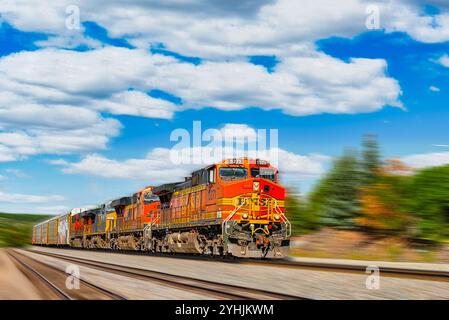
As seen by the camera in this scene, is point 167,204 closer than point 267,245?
No

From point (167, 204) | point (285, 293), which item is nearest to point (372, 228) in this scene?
point (167, 204)

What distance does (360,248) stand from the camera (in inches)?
1779

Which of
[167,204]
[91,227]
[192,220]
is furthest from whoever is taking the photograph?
[91,227]

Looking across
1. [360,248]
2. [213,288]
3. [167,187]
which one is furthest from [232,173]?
[360,248]

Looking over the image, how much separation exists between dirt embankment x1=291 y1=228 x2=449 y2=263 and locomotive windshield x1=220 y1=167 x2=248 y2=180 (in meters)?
13.8

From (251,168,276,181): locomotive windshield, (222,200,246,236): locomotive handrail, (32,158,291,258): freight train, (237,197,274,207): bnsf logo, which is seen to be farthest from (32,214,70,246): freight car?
(222,200,246,236): locomotive handrail

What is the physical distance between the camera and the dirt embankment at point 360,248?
38031mm

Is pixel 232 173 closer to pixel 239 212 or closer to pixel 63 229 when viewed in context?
pixel 239 212

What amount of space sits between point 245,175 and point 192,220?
446 centimetres

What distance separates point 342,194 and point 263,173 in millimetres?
21049

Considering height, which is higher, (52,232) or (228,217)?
(228,217)
